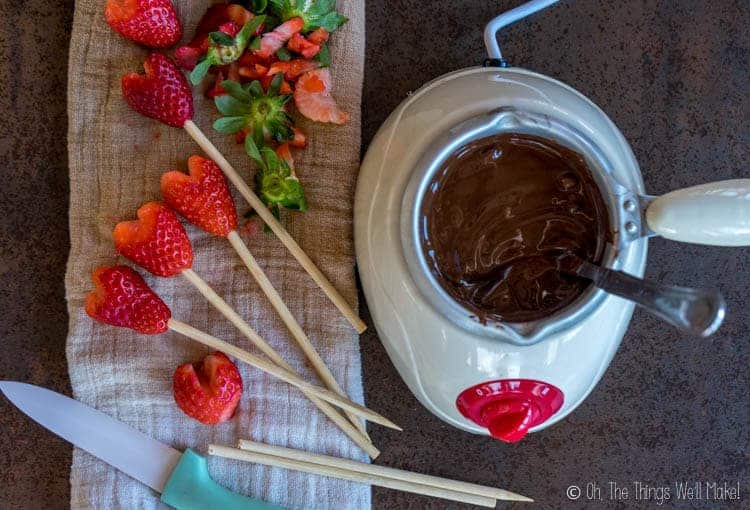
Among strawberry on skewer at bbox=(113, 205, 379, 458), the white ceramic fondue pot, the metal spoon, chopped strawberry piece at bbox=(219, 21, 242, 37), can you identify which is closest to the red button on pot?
the white ceramic fondue pot

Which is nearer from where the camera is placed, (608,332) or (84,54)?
(608,332)

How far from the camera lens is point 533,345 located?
0.70 meters

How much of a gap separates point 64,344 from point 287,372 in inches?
11.8

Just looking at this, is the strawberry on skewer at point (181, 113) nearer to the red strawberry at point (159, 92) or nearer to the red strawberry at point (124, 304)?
the red strawberry at point (159, 92)

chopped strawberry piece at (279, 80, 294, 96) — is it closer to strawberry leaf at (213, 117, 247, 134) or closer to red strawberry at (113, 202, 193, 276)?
strawberry leaf at (213, 117, 247, 134)

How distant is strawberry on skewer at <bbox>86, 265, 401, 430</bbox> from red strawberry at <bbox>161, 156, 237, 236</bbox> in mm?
100

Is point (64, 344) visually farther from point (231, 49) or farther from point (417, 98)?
point (417, 98)

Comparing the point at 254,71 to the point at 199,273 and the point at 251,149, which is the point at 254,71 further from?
the point at 199,273

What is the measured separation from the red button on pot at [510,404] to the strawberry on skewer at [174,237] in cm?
24

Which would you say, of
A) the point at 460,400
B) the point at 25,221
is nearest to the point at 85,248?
the point at 25,221

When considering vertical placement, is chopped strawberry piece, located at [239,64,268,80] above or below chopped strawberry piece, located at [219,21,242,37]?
below

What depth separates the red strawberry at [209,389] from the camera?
85cm

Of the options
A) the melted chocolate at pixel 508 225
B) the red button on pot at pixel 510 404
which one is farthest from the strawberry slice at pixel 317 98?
the red button on pot at pixel 510 404

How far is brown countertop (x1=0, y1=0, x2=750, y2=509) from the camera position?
3.02 ft
